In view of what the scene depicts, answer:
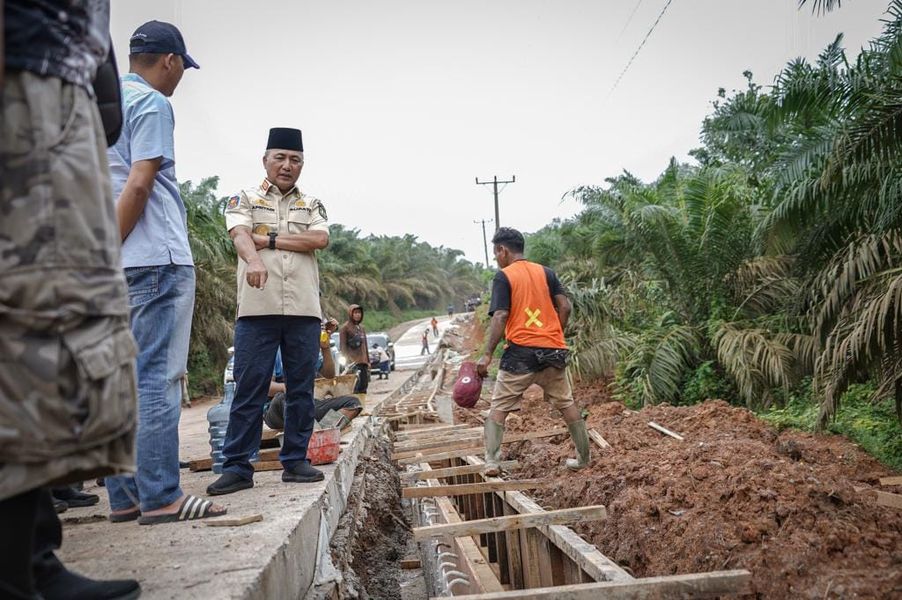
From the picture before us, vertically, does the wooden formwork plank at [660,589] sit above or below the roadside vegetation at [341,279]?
below

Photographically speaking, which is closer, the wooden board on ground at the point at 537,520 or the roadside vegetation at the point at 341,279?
the wooden board on ground at the point at 537,520

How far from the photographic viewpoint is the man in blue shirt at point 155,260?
284 cm

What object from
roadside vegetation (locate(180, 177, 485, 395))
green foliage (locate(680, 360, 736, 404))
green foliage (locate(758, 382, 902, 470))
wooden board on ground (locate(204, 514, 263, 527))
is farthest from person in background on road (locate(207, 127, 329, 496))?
roadside vegetation (locate(180, 177, 485, 395))

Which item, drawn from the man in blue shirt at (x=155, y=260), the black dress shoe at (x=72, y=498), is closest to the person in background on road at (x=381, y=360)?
the black dress shoe at (x=72, y=498)

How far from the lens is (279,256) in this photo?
3842 millimetres

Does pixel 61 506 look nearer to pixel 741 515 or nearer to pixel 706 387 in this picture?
pixel 741 515

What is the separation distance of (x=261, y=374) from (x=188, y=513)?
938 mm

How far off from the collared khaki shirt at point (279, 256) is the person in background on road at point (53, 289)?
85.7 inches

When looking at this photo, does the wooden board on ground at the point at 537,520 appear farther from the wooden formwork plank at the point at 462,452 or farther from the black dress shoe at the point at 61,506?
the wooden formwork plank at the point at 462,452

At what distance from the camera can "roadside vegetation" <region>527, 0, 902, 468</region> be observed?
6484 millimetres

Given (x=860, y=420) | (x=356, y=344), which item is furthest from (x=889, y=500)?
(x=356, y=344)

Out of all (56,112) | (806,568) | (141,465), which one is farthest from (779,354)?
(56,112)

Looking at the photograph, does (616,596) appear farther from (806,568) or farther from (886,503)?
(886,503)

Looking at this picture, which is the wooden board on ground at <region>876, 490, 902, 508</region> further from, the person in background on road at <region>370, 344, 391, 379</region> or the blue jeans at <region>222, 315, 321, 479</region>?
the person in background on road at <region>370, 344, 391, 379</region>
